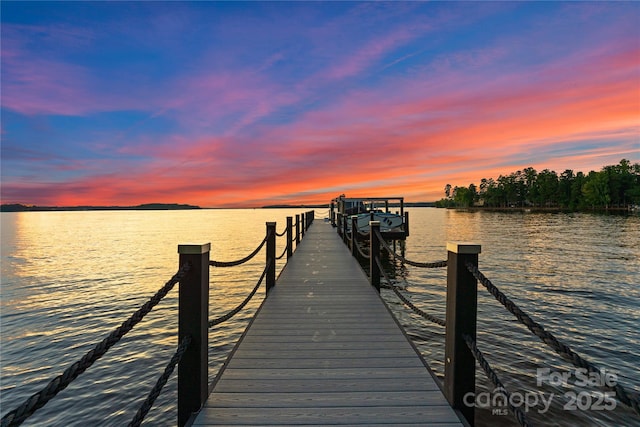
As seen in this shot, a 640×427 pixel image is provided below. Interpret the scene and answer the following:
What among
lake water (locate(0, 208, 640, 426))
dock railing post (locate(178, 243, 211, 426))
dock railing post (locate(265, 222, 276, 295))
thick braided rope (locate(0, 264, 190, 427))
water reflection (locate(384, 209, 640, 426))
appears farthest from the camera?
dock railing post (locate(265, 222, 276, 295))

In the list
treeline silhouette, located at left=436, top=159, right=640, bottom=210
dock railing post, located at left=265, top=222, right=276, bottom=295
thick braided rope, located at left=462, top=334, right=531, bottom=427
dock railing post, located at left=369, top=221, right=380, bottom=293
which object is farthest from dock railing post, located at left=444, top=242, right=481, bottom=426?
treeline silhouette, located at left=436, top=159, right=640, bottom=210

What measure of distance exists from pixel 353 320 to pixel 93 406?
16.2 feet

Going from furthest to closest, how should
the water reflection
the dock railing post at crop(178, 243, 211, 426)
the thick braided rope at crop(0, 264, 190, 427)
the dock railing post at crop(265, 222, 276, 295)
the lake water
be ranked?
1. the dock railing post at crop(265, 222, 276, 295)
2. the water reflection
3. the lake water
4. the dock railing post at crop(178, 243, 211, 426)
5. the thick braided rope at crop(0, 264, 190, 427)

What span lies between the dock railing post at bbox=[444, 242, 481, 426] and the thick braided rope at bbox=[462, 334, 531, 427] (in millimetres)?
99

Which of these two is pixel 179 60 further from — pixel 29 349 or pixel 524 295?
pixel 524 295

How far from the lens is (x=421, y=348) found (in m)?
7.71

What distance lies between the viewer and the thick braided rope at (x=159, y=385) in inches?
81.9

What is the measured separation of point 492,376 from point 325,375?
1787 mm

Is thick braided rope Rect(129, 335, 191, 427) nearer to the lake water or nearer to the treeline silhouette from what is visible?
the lake water

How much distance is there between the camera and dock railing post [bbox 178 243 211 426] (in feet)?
9.55

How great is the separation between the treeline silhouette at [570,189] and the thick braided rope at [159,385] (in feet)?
390

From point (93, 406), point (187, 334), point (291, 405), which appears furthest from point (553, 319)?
point (93, 406)

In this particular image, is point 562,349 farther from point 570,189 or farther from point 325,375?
point 570,189

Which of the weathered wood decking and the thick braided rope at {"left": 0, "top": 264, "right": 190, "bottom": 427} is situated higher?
the thick braided rope at {"left": 0, "top": 264, "right": 190, "bottom": 427}
